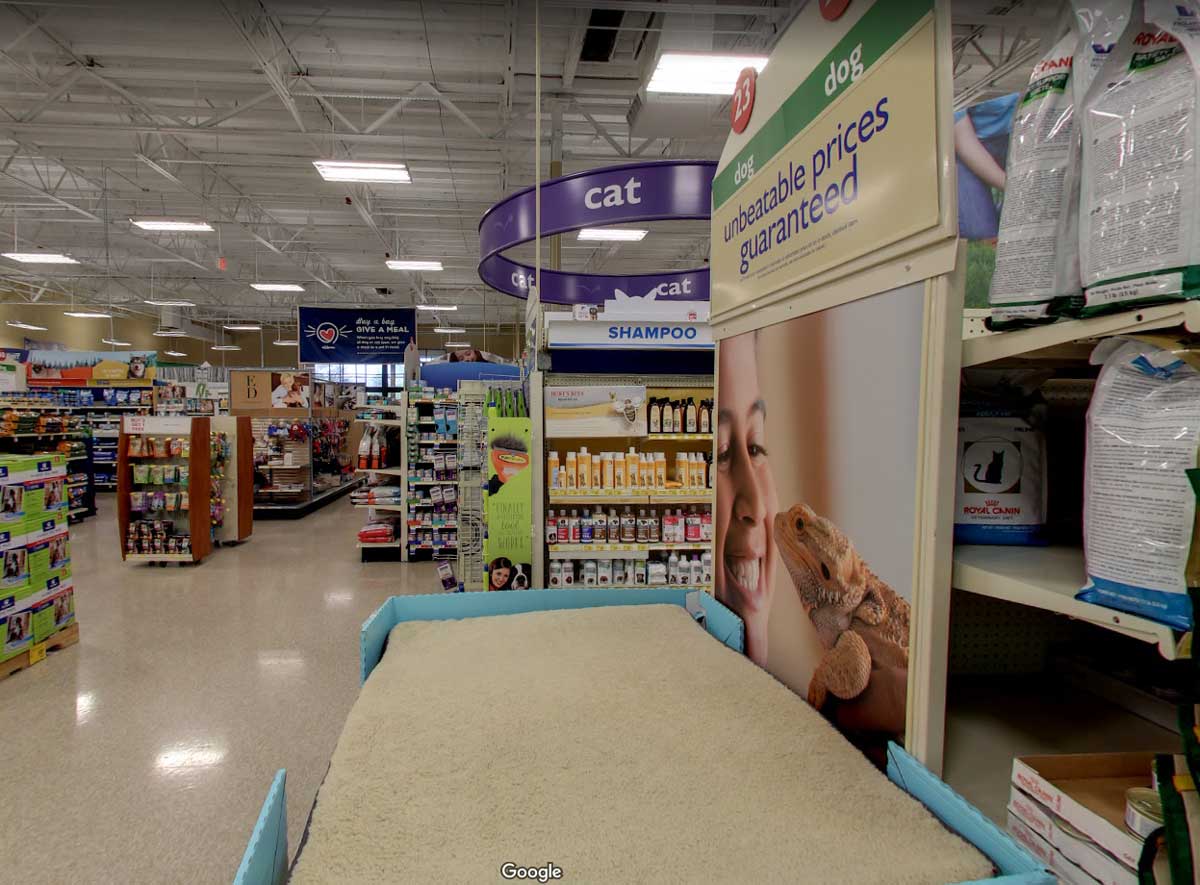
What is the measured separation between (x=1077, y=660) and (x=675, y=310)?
3332 mm

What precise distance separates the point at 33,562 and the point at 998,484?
607cm

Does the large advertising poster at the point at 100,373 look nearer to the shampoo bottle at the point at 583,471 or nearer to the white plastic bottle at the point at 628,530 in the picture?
the shampoo bottle at the point at 583,471

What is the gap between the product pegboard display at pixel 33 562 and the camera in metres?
4.55

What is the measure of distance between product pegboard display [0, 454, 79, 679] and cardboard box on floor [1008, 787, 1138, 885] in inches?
231

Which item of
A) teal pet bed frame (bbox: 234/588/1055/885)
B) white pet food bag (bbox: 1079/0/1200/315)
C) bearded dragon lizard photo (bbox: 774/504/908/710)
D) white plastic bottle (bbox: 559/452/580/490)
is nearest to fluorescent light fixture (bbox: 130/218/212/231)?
white plastic bottle (bbox: 559/452/580/490)

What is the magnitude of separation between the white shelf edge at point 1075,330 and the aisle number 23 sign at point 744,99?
37.7 inches

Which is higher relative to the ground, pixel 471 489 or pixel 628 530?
pixel 471 489

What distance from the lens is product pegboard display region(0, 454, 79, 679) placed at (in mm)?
4547

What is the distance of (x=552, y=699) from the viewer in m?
1.24

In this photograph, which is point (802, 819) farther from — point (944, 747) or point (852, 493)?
point (852, 493)

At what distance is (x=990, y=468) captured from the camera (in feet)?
3.44

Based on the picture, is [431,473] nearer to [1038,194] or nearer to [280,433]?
[280,433]

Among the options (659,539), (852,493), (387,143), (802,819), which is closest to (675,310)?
(659,539)

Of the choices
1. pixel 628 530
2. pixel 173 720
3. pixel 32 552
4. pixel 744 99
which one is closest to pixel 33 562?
pixel 32 552
